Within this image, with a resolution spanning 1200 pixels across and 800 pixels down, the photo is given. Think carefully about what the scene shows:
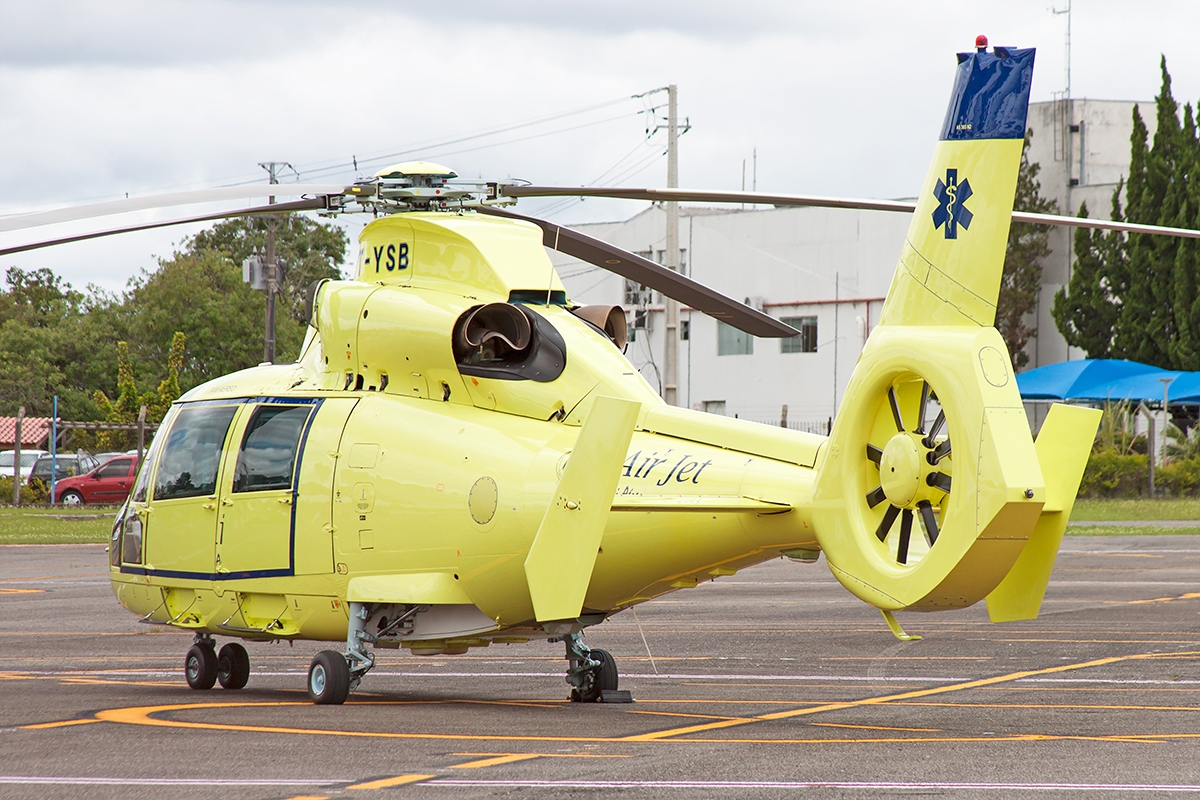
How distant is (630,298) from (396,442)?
49.4 m

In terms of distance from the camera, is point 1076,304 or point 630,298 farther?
point 630,298

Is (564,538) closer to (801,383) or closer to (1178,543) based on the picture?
(1178,543)

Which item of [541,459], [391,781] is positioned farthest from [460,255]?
[391,781]

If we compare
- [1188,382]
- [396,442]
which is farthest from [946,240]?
[1188,382]

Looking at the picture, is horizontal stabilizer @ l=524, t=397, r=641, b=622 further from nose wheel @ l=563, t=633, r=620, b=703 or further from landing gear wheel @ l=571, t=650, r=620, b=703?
landing gear wheel @ l=571, t=650, r=620, b=703

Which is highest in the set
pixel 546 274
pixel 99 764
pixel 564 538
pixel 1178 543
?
pixel 546 274

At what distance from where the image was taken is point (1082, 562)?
2903cm

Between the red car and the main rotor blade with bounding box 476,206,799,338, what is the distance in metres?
37.6

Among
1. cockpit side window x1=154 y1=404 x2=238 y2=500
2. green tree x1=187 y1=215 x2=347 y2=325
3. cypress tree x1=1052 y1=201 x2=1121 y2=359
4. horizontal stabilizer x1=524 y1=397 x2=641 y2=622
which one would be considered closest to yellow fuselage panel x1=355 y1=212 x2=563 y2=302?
cockpit side window x1=154 y1=404 x2=238 y2=500

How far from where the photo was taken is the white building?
5734 centimetres

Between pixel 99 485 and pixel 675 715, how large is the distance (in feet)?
132

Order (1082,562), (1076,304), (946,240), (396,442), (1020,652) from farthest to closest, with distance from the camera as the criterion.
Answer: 1. (1076,304)
2. (1082,562)
3. (1020,652)
4. (396,442)
5. (946,240)

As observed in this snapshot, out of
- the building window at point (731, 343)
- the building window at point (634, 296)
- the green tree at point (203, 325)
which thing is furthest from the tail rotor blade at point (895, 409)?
the green tree at point (203, 325)

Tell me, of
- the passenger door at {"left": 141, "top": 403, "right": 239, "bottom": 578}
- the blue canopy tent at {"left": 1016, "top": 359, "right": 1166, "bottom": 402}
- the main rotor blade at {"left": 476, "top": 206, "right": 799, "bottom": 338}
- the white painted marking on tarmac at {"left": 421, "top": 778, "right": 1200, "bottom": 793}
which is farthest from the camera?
the blue canopy tent at {"left": 1016, "top": 359, "right": 1166, "bottom": 402}
